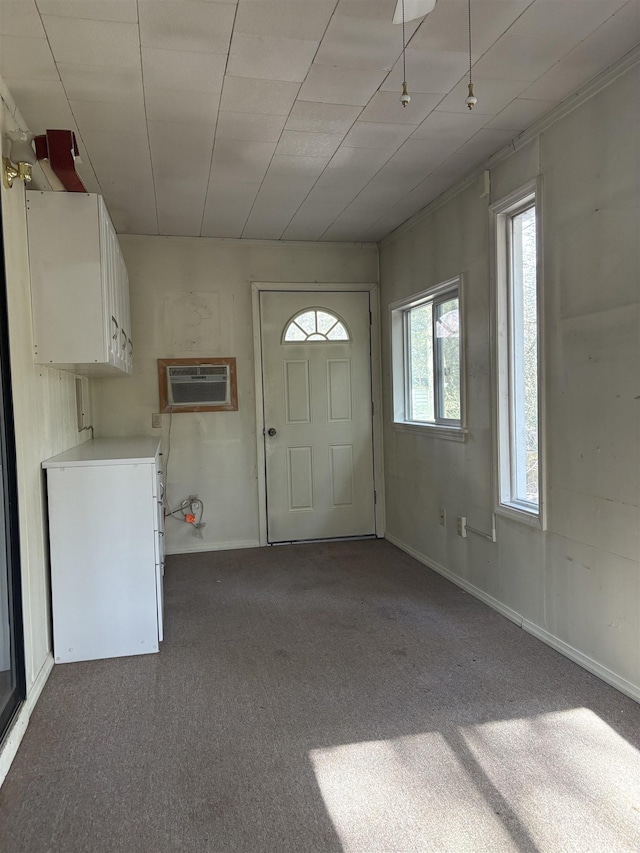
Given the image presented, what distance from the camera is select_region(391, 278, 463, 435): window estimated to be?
3684mm

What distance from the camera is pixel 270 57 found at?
81.7 inches

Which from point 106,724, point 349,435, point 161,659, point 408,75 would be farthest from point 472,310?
point 106,724

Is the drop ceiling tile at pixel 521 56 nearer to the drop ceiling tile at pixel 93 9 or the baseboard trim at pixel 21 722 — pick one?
the drop ceiling tile at pixel 93 9

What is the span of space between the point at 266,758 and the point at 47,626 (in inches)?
52.3

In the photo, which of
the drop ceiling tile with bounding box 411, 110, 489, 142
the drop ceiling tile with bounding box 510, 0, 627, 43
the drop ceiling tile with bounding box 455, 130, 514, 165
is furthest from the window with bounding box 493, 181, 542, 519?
the drop ceiling tile with bounding box 510, 0, 627, 43

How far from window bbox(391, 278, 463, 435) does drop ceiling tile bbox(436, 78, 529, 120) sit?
→ 109cm

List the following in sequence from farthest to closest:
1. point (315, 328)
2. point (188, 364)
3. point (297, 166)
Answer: point (315, 328) < point (188, 364) < point (297, 166)

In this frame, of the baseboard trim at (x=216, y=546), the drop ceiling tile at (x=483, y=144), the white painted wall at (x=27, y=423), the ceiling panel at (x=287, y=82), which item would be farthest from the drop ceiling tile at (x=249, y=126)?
the baseboard trim at (x=216, y=546)

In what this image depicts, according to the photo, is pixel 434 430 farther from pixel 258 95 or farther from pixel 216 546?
pixel 258 95

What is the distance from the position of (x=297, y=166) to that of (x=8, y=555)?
2.41m

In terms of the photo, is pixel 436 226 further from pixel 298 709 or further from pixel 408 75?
pixel 298 709

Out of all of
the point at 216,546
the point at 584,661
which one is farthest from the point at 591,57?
the point at 216,546

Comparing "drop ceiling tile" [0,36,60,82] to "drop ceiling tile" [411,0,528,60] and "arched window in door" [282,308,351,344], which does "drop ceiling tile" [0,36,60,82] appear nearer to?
"drop ceiling tile" [411,0,528,60]

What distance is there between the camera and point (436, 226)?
146 inches
